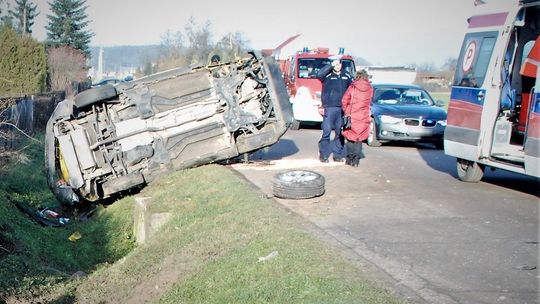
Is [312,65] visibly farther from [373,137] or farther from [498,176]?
[498,176]

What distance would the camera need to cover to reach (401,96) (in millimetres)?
16641

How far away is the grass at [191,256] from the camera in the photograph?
5176mm

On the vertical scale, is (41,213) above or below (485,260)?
below

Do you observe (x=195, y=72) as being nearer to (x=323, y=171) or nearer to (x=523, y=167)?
(x=323, y=171)

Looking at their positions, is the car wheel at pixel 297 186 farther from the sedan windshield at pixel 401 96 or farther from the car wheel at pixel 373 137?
the sedan windshield at pixel 401 96

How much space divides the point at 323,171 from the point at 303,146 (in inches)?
177

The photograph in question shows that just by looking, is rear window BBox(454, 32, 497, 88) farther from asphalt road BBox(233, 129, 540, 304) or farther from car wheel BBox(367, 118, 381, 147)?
car wheel BBox(367, 118, 381, 147)

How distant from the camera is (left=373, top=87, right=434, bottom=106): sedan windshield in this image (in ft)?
53.7

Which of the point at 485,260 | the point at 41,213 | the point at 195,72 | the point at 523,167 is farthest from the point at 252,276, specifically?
the point at 41,213

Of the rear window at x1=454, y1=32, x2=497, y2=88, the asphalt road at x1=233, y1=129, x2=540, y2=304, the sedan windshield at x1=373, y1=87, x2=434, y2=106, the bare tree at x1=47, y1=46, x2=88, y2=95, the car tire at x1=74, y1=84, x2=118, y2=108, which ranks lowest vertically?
the bare tree at x1=47, y1=46, x2=88, y2=95

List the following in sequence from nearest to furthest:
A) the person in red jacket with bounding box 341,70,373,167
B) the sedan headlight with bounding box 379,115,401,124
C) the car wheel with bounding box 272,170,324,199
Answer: the car wheel with bounding box 272,170,324,199
the person in red jacket with bounding box 341,70,373,167
the sedan headlight with bounding box 379,115,401,124

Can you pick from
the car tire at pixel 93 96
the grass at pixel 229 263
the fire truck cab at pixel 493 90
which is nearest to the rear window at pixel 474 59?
the fire truck cab at pixel 493 90

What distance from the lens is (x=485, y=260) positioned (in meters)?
5.82

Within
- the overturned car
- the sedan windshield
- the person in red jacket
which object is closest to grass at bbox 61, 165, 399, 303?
the overturned car
